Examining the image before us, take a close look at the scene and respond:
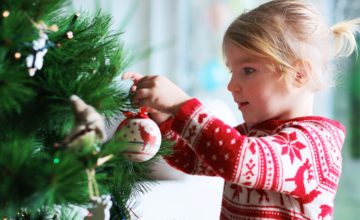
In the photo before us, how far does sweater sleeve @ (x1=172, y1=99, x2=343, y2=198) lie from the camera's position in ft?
2.14

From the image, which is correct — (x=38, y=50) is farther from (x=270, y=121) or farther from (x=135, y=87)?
(x=270, y=121)

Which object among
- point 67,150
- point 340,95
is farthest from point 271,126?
point 340,95

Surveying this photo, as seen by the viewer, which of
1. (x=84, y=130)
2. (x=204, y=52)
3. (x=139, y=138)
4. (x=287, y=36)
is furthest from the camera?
(x=204, y=52)

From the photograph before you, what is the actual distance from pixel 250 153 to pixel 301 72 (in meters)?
0.20

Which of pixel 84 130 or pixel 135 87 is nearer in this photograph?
pixel 84 130

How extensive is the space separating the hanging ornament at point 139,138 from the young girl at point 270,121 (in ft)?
0.12

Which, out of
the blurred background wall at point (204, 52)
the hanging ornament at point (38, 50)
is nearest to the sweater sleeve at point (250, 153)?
the hanging ornament at point (38, 50)

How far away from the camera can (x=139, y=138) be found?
62 cm

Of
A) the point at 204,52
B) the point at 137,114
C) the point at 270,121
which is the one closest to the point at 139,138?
the point at 137,114

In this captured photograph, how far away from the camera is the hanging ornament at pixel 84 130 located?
477mm

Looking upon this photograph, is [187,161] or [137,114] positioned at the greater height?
[137,114]

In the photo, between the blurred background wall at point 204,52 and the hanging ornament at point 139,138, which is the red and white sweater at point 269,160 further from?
the blurred background wall at point 204,52

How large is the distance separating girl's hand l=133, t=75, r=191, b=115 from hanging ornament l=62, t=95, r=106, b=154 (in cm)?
17

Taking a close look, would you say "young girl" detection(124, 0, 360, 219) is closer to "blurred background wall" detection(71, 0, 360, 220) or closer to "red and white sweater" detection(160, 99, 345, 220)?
"red and white sweater" detection(160, 99, 345, 220)
